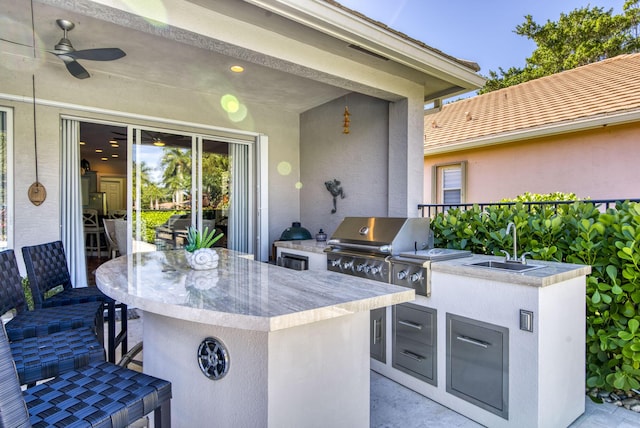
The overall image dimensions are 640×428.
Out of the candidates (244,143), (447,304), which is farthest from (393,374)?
(244,143)

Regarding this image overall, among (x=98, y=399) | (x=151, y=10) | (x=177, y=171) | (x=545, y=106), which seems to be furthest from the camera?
(x=545, y=106)

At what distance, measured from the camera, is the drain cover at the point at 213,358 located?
1543mm

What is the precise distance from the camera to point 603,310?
2.52 m

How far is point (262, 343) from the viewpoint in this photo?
142cm

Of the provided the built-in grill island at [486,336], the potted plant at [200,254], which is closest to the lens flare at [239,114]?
the potted plant at [200,254]

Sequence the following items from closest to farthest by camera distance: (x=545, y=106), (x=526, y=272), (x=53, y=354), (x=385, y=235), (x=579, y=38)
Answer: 1. (x=53, y=354)
2. (x=526, y=272)
3. (x=385, y=235)
4. (x=545, y=106)
5. (x=579, y=38)

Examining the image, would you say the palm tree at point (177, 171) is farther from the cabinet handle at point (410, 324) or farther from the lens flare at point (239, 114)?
the cabinet handle at point (410, 324)

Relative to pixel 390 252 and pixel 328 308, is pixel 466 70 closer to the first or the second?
pixel 390 252

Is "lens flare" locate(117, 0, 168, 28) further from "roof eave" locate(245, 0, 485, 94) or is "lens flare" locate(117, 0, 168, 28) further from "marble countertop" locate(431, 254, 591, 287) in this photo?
"marble countertop" locate(431, 254, 591, 287)

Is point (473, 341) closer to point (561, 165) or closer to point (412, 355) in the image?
point (412, 355)

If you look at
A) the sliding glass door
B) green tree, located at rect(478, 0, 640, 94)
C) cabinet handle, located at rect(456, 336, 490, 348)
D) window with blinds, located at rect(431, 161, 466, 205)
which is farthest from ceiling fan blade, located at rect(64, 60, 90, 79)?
green tree, located at rect(478, 0, 640, 94)

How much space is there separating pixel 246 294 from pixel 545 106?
6939 millimetres

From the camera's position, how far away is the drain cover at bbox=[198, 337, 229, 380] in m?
1.54

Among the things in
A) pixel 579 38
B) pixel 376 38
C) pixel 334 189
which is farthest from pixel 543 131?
pixel 579 38
